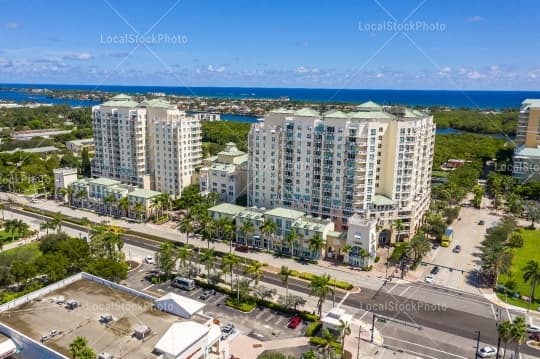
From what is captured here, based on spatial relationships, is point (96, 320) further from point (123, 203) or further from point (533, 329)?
point (123, 203)

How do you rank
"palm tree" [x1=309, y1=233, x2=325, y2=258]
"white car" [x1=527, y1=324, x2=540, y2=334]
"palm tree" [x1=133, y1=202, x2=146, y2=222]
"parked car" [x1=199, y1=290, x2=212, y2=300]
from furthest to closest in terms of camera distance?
"palm tree" [x1=133, y1=202, x2=146, y2=222] → "palm tree" [x1=309, y1=233, x2=325, y2=258] → "parked car" [x1=199, y1=290, x2=212, y2=300] → "white car" [x1=527, y1=324, x2=540, y2=334]

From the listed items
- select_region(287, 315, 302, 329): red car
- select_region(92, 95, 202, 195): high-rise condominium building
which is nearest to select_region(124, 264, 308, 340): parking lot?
select_region(287, 315, 302, 329): red car

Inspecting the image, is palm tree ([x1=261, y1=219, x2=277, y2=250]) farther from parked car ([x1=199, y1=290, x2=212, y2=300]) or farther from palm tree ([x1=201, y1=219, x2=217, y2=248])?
parked car ([x1=199, y1=290, x2=212, y2=300])

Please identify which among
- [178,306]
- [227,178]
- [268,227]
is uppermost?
[227,178]

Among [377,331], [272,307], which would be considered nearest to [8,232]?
[272,307]

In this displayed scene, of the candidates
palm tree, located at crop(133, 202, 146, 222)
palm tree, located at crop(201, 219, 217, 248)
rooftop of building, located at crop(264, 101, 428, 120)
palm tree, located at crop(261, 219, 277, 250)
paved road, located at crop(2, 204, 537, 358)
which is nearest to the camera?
paved road, located at crop(2, 204, 537, 358)

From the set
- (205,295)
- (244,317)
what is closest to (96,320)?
(244,317)
